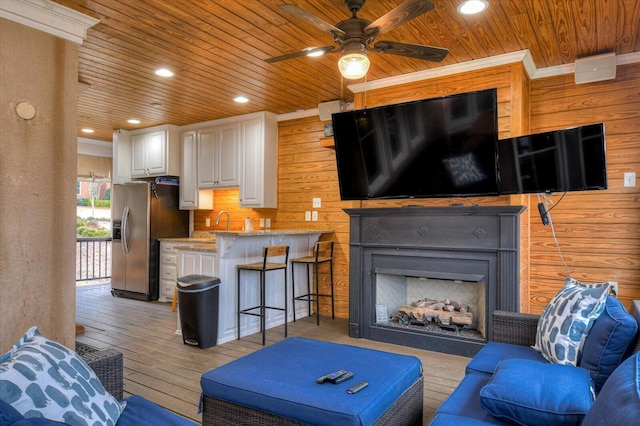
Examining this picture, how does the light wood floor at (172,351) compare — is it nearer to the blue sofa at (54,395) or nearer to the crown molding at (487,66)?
the blue sofa at (54,395)

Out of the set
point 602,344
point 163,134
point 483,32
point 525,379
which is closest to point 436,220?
point 483,32

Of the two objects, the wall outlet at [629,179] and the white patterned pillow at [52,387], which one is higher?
the wall outlet at [629,179]

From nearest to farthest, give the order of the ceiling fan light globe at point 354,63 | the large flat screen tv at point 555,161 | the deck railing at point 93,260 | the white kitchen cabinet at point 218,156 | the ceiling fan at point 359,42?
the ceiling fan at point 359,42
the ceiling fan light globe at point 354,63
the large flat screen tv at point 555,161
the white kitchen cabinet at point 218,156
the deck railing at point 93,260

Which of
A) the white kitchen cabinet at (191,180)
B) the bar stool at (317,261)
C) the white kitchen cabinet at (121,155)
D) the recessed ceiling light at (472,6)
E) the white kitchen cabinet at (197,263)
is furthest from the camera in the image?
the white kitchen cabinet at (121,155)

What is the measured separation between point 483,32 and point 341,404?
276cm

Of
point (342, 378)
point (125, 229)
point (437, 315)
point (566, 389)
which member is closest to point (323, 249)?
point (437, 315)

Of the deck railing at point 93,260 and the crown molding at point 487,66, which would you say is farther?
the deck railing at point 93,260

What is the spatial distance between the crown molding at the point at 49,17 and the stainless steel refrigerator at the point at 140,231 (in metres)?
3.27

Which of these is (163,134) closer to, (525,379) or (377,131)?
(377,131)

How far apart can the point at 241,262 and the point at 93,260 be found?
15.3 ft

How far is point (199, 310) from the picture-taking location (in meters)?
3.77

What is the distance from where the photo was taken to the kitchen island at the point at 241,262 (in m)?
4.02

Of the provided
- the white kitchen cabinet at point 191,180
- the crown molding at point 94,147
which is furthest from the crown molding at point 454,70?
the crown molding at point 94,147

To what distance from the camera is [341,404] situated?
162 cm
